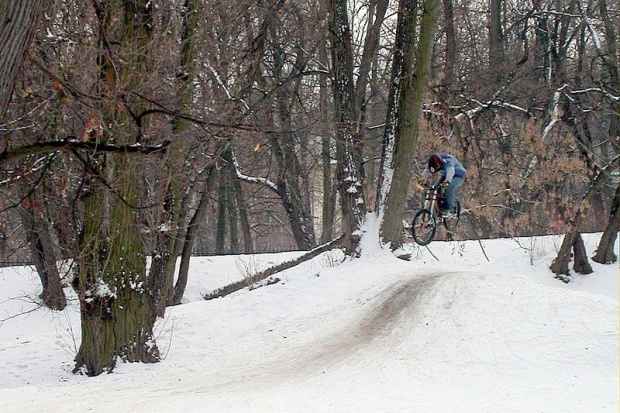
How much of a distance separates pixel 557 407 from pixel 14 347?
8627mm

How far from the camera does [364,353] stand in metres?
9.59

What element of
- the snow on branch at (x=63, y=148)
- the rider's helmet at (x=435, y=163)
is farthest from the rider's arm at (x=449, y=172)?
the snow on branch at (x=63, y=148)

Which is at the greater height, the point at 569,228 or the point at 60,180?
the point at 60,180

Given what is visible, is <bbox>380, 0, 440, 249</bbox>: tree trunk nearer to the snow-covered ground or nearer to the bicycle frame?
the snow-covered ground

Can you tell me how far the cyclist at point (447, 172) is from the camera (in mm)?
12852

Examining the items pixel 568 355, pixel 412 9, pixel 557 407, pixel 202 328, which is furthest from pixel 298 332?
pixel 412 9

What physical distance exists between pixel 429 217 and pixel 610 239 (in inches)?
324

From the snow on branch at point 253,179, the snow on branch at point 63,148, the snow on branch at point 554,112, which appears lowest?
the snow on branch at point 63,148

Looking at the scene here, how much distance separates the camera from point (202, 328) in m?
11.6

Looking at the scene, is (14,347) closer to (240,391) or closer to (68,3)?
(240,391)

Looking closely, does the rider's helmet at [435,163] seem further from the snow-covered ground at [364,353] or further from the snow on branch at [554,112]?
the snow on branch at [554,112]

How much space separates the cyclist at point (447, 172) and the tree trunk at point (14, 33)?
359 inches

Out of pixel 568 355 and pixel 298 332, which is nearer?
pixel 568 355

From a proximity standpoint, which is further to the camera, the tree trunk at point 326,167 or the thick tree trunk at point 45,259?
the tree trunk at point 326,167
